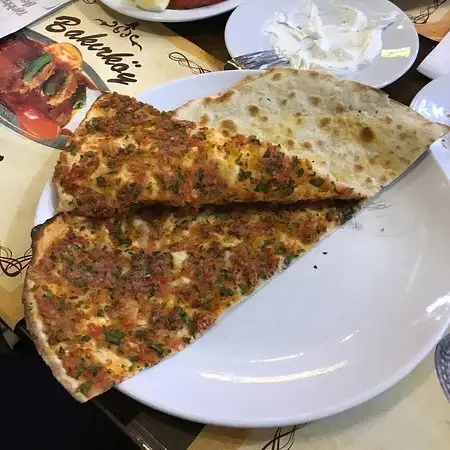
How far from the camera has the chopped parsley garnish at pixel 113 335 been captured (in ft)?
3.17

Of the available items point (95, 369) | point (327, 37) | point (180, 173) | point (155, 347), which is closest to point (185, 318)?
point (155, 347)

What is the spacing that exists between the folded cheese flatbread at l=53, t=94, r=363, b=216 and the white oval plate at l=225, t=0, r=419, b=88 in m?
0.44

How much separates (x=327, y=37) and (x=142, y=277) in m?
0.95

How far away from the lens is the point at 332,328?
40.3 inches

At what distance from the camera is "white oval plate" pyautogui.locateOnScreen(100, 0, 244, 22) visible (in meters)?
1.61

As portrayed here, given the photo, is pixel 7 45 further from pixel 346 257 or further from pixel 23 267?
pixel 346 257

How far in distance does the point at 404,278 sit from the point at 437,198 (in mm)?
224

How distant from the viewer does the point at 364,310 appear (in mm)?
1046

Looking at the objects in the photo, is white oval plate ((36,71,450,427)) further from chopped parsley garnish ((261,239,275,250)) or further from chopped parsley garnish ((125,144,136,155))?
chopped parsley garnish ((125,144,136,155))

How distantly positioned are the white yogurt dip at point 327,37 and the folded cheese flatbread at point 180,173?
0.46 meters

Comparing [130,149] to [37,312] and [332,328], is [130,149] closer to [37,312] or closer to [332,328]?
[37,312]

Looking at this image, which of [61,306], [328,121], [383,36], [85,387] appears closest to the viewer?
[85,387]

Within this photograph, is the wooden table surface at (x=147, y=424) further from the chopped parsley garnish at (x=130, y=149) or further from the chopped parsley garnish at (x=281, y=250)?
the chopped parsley garnish at (x=130, y=149)

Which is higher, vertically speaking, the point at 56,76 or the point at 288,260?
the point at 56,76
